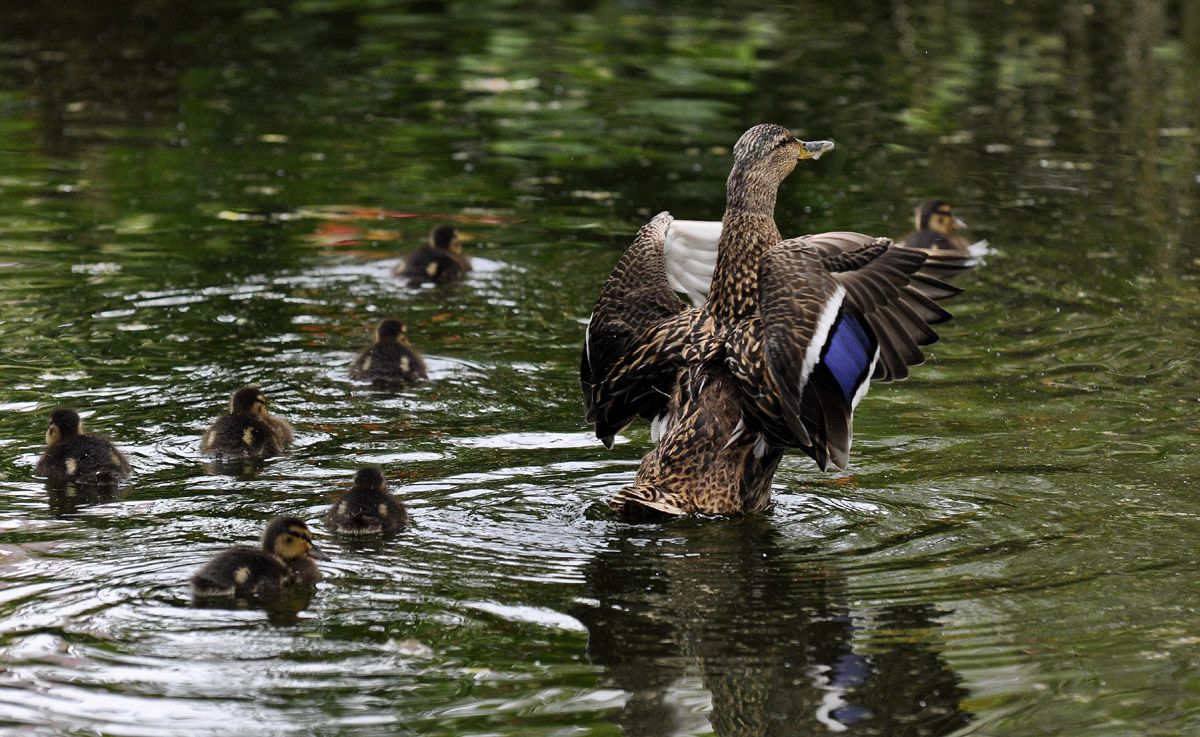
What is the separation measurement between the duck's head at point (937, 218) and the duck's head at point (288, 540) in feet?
18.2

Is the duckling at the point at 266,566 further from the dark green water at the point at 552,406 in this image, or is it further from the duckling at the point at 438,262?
the duckling at the point at 438,262

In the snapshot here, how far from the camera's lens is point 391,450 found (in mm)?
7246

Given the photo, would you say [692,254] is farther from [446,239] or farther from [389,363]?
[446,239]

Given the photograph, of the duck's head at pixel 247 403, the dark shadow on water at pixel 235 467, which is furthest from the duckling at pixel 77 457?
the duck's head at pixel 247 403

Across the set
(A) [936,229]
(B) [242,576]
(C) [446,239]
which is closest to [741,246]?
(B) [242,576]

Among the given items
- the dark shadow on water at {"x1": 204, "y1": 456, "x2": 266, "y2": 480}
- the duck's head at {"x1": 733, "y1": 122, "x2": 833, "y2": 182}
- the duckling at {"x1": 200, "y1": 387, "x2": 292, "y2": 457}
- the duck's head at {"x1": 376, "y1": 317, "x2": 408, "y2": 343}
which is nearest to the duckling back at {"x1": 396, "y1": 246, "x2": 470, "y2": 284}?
the duck's head at {"x1": 376, "y1": 317, "x2": 408, "y2": 343}

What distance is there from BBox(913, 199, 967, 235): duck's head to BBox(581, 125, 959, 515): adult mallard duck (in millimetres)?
3653

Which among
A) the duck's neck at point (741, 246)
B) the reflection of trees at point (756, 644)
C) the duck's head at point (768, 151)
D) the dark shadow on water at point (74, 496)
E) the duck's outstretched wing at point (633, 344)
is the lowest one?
the dark shadow on water at point (74, 496)

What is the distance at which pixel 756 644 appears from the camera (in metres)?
5.29

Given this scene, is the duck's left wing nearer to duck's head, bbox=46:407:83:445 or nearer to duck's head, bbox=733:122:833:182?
duck's head, bbox=733:122:833:182

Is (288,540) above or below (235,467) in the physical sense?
above

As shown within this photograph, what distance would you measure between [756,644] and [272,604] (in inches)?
57.6

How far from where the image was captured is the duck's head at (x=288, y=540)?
5.73m

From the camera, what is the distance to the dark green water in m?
5.00
